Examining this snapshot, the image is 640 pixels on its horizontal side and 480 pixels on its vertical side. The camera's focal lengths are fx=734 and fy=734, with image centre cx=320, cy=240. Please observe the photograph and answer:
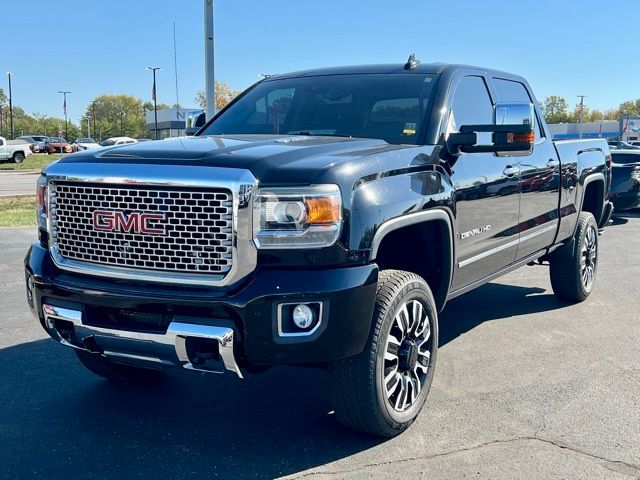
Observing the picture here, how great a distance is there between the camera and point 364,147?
3844 mm

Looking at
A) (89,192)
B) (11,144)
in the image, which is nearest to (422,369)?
(89,192)

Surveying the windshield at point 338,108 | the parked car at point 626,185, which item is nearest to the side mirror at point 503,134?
the windshield at point 338,108

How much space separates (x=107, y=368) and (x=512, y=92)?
12.0 ft

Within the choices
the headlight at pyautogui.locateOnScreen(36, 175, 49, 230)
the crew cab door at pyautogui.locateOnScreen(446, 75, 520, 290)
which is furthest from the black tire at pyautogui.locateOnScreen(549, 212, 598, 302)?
the headlight at pyautogui.locateOnScreen(36, 175, 49, 230)

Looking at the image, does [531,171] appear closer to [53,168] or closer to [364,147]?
[364,147]

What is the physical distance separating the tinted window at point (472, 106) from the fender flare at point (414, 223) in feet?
2.27

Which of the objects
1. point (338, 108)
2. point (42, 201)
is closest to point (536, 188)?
point (338, 108)

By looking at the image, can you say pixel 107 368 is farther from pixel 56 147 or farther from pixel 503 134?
pixel 56 147

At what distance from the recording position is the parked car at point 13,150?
3953 cm

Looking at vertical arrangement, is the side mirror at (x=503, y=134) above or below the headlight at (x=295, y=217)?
above

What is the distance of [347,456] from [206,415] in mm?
921

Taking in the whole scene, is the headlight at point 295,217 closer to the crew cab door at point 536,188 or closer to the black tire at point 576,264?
the crew cab door at point 536,188

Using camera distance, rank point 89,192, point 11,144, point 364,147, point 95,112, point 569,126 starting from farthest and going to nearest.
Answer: point 95,112 → point 569,126 → point 11,144 → point 364,147 → point 89,192

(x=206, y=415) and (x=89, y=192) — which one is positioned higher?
(x=89, y=192)
